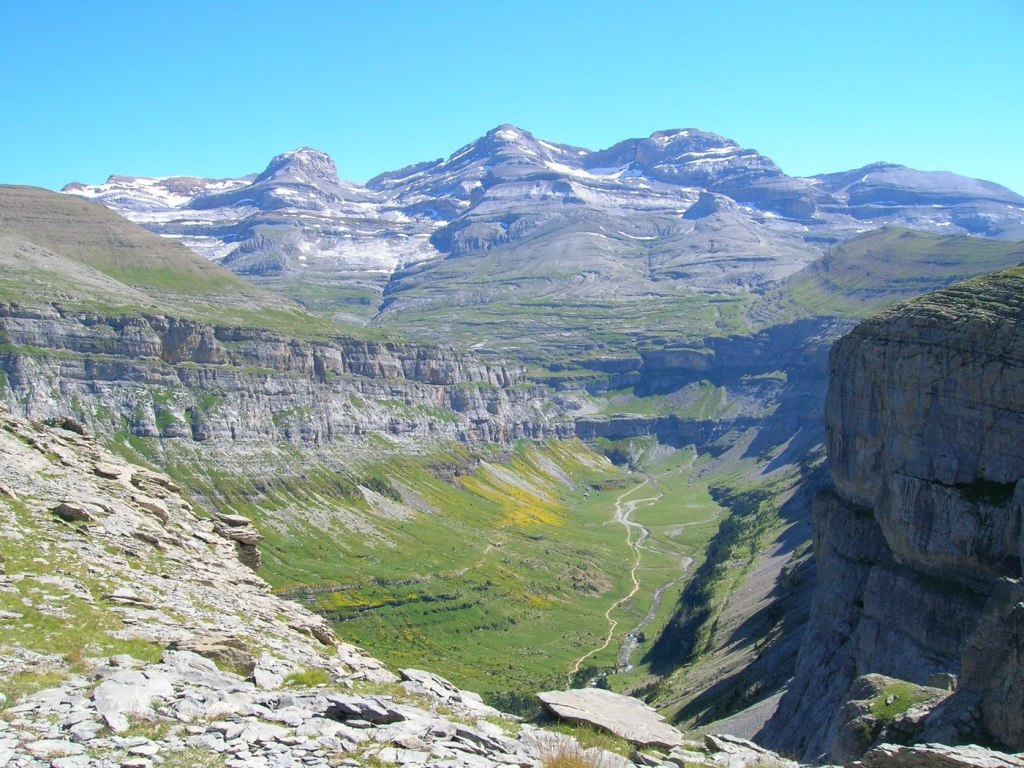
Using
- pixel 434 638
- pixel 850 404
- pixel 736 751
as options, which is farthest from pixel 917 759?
pixel 434 638

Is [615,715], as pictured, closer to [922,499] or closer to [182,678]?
[182,678]

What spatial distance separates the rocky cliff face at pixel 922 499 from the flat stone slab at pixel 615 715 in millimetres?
29212

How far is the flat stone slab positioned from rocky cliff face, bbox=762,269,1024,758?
95.8 feet

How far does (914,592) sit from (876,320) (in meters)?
25.9

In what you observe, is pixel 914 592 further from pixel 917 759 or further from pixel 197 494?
pixel 197 494

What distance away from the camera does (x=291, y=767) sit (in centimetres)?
1669

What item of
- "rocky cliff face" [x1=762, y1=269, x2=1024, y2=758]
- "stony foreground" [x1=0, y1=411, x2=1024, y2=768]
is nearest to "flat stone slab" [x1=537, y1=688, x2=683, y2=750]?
"stony foreground" [x1=0, y1=411, x2=1024, y2=768]

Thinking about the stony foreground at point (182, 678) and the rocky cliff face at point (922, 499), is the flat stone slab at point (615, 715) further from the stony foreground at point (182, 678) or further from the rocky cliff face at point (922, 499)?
the rocky cliff face at point (922, 499)

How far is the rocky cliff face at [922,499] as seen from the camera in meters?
55.9

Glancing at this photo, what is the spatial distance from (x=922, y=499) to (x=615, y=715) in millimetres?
46840

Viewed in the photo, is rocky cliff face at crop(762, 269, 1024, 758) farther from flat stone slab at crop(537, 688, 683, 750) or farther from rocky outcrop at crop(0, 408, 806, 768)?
rocky outcrop at crop(0, 408, 806, 768)

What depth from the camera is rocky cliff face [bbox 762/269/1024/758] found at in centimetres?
5594

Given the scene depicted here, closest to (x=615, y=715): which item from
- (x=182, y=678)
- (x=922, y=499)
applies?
(x=182, y=678)

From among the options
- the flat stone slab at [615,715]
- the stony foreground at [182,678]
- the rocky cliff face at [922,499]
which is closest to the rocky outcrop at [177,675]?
the stony foreground at [182,678]
